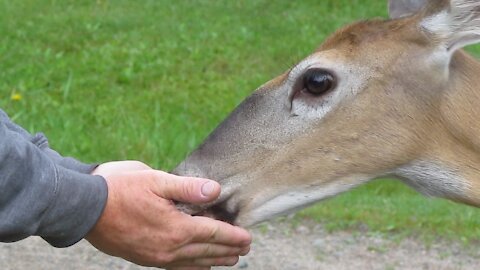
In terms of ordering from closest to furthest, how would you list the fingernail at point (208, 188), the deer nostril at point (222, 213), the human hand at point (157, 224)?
1. the human hand at point (157, 224)
2. the fingernail at point (208, 188)
3. the deer nostril at point (222, 213)

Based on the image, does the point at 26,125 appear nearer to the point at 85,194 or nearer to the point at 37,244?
the point at 37,244

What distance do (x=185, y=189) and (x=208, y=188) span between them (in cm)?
9

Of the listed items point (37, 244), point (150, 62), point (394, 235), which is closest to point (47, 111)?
point (150, 62)

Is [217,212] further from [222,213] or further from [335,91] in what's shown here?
[335,91]

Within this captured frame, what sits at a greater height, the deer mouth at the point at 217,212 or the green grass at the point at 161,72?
the deer mouth at the point at 217,212

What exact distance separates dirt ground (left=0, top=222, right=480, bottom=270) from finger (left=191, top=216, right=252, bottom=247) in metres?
2.89

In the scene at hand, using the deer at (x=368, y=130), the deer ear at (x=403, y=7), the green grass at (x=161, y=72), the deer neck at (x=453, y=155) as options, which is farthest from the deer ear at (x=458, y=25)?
the green grass at (x=161, y=72)

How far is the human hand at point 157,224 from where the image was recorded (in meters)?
3.34

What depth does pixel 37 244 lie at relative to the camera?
671cm

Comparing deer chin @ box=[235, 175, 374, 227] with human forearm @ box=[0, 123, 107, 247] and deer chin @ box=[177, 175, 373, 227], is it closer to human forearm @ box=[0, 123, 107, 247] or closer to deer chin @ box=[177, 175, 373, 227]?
deer chin @ box=[177, 175, 373, 227]

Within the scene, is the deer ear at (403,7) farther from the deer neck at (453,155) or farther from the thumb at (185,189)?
the thumb at (185,189)

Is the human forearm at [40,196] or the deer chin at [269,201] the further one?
the deer chin at [269,201]

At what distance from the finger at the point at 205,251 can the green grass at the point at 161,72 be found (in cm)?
346

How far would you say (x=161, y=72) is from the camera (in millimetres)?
11039
